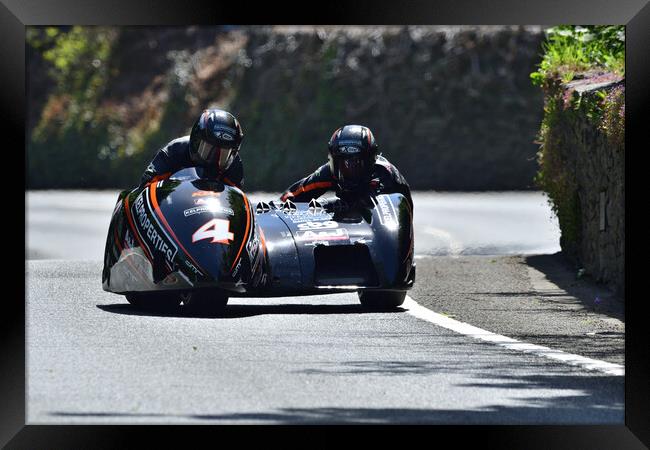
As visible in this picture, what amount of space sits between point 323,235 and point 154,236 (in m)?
1.55

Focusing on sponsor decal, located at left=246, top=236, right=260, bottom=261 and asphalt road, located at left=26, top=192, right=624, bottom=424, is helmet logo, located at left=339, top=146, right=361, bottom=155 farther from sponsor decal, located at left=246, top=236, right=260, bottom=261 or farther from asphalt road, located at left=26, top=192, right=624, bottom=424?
sponsor decal, located at left=246, top=236, right=260, bottom=261

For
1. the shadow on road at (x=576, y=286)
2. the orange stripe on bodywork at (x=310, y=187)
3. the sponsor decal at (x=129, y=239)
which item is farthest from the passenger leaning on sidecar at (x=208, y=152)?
the shadow on road at (x=576, y=286)

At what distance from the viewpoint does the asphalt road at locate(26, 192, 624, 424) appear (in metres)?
9.71

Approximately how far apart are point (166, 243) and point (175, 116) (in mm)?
24977

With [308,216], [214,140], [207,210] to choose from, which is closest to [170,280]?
[207,210]

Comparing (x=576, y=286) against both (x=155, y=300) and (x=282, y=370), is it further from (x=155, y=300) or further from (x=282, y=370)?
(x=282, y=370)

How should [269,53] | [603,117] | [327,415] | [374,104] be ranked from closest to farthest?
[327,415]
[603,117]
[374,104]
[269,53]

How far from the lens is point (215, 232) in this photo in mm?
14234

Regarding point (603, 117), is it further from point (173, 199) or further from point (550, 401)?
point (550, 401)

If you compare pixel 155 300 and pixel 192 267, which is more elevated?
pixel 192 267

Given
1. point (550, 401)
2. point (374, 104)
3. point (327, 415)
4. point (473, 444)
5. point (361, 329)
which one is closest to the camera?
point (473, 444)

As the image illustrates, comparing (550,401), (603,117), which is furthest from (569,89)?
(550,401)

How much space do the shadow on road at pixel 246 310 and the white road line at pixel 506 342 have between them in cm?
39

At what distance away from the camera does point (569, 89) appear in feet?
62.1
